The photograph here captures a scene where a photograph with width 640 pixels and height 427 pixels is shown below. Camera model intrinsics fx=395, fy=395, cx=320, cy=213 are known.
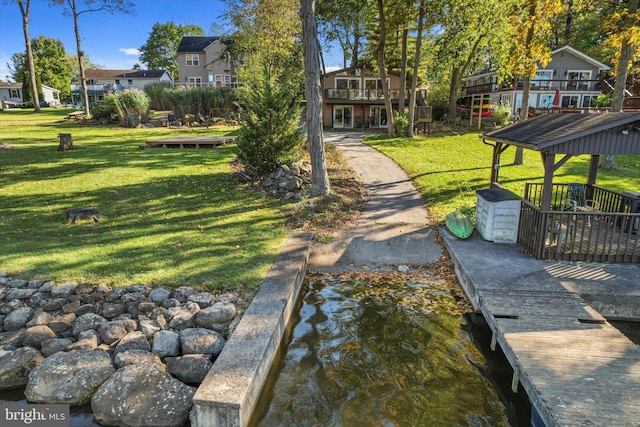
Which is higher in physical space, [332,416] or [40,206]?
[40,206]

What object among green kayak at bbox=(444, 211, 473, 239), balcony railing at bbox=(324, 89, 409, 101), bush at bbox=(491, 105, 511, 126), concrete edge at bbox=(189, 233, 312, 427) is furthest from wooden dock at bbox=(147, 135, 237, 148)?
bush at bbox=(491, 105, 511, 126)

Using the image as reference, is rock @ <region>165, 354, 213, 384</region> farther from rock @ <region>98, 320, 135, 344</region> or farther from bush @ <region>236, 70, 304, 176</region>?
bush @ <region>236, 70, 304, 176</region>

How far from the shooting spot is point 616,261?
7543 mm

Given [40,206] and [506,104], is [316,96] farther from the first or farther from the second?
[506,104]

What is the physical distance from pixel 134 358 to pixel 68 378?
0.70 meters

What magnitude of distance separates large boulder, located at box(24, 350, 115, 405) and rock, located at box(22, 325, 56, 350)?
2.07 ft

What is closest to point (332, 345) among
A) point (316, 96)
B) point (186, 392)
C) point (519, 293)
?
point (186, 392)

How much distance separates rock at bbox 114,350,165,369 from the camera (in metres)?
4.82

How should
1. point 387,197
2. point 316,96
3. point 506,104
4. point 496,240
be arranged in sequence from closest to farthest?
point 496,240 → point 316,96 → point 387,197 → point 506,104

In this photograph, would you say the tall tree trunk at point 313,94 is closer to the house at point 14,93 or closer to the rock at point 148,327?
the rock at point 148,327

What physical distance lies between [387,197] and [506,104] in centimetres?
2486

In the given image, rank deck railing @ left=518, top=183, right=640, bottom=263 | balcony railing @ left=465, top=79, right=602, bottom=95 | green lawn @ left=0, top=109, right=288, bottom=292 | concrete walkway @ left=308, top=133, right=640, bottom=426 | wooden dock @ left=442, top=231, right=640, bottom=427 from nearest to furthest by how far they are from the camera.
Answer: wooden dock @ left=442, top=231, right=640, bottom=427 < concrete walkway @ left=308, top=133, right=640, bottom=426 < green lawn @ left=0, top=109, right=288, bottom=292 < deck railing @ left=518, top=183, right=640, bottom=263 < balcony railing @ left=465, top=79, right=602, bottom=95

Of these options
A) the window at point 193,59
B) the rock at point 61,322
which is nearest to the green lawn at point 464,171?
the rock at point 61,322

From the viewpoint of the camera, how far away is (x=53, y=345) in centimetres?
515
